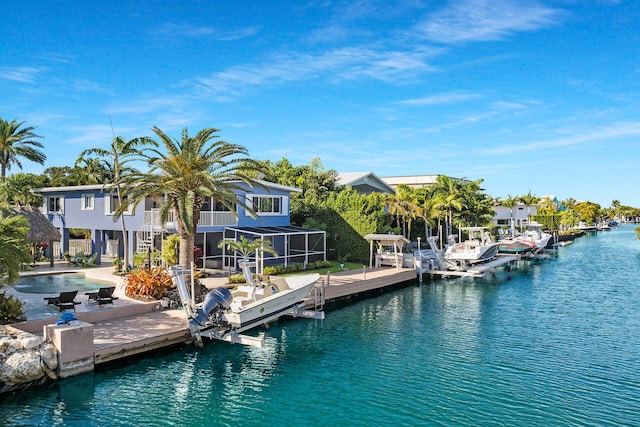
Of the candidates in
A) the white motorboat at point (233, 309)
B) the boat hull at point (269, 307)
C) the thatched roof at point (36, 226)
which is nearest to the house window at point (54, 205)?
the thatched roof at point (36, 226)

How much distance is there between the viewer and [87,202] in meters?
37.1

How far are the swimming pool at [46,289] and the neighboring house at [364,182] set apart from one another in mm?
27338

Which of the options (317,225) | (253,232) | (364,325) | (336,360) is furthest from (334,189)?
(336,360)

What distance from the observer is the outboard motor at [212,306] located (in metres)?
18.3

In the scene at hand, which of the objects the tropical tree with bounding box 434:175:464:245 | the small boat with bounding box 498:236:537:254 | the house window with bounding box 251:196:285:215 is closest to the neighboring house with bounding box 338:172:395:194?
the tropical tree with bounding box 434:175:464:245

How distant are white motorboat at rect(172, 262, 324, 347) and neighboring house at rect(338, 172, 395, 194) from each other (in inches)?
1151

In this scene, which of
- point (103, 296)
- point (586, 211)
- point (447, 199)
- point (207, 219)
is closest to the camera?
point (103, 296)

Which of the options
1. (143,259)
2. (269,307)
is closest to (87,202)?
(143,259)

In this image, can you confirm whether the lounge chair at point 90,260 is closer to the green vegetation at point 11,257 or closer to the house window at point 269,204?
the house window at point 269,204

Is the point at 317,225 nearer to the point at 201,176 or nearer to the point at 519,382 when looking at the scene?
the point at 201,176

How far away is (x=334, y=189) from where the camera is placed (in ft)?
162

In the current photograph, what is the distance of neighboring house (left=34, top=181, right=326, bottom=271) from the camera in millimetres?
31938

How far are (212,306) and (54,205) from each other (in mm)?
27832

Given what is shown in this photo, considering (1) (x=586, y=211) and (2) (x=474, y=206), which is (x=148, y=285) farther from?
(1) (x=586, y=211)
